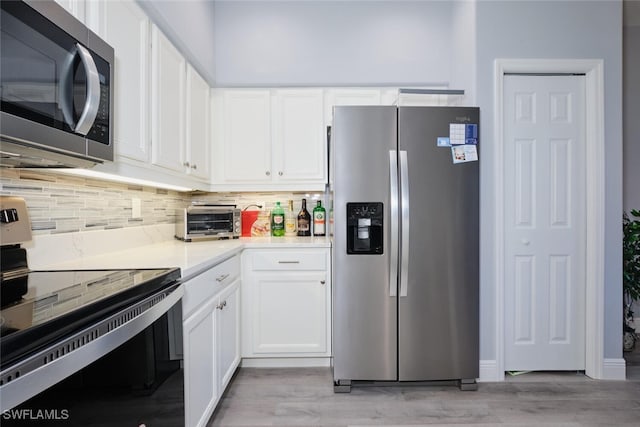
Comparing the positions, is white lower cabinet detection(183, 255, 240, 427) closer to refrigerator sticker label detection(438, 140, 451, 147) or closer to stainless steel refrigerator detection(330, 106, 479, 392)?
stainless steel refrigerator detection(330, 106, 479, 392)

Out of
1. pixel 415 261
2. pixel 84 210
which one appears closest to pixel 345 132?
pixel 415 261

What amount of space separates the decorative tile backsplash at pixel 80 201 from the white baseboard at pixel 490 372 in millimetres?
2416

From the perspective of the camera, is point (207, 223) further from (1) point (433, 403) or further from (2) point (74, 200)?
(1) point (433, 403)

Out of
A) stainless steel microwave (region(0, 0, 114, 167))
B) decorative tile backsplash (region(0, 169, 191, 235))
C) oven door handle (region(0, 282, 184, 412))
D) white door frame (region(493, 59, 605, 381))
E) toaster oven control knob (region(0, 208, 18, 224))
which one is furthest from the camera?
white door frame (region(493, 59, 605, 381))

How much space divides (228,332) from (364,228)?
1.03 meters

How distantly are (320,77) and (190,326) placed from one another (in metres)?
2.23

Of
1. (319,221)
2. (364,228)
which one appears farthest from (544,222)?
(319,221)

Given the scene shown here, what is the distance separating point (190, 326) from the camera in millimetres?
1535

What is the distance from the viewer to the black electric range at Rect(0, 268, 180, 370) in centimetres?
70

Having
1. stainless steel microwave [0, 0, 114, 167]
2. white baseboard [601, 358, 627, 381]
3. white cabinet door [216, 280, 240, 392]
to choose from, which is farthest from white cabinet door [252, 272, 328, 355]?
white baseboard [601, 358, 627, 381]

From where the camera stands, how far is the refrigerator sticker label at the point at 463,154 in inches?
89.6

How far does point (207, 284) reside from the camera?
5.83 feet

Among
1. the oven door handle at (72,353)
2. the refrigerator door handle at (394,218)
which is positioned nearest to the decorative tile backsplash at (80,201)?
the oven door handle at (72,353)

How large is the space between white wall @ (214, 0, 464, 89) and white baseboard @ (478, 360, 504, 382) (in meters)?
2.14
